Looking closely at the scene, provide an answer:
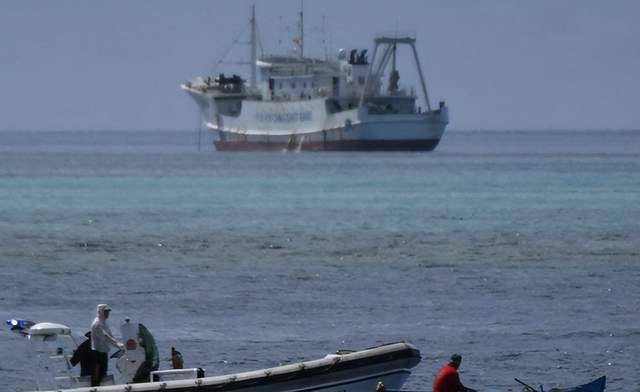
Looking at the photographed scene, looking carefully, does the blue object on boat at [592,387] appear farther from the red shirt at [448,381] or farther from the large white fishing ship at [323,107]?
the large white fishing ship at [323,107]

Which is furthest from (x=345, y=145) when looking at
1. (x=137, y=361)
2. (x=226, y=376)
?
(x=226, y=376)

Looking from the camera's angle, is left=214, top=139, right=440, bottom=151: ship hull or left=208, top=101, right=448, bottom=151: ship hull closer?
left=208, top=101, right=448, bottom=151: ship hull

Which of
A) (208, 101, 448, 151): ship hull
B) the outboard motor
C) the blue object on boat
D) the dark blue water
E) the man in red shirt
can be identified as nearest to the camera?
the man in red shirt

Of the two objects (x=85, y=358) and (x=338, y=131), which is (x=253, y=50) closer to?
(x=338, y=131)

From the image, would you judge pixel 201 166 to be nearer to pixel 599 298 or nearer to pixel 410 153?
pixel 410 153

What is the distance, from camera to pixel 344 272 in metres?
44.3

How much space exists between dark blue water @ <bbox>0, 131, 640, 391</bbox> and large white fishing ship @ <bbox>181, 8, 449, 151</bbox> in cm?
4706

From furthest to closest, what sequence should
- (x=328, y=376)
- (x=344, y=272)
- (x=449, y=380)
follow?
(x=344, y=272) < (x=328, y=376) < (x=449, y=380)

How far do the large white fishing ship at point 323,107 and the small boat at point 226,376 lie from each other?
114448 mm

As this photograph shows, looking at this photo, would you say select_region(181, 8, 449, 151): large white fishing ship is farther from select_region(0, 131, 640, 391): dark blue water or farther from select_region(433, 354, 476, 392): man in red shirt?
select_region(433, 354, 476, 392): man in red shirt

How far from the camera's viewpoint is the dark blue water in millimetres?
30828

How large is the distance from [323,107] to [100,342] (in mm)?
120818

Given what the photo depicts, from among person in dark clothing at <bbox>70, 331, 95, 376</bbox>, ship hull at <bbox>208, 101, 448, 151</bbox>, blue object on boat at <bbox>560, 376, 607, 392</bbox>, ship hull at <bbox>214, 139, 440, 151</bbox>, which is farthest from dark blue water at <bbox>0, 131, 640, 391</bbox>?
ship hull at <bbox>214, 139, 440, 151</bbox>

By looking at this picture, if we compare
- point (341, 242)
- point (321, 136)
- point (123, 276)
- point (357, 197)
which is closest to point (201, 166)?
point (321, 136)
